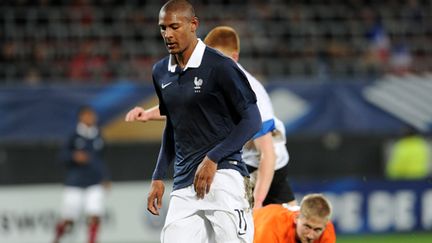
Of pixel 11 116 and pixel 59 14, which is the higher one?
pixel 59 14

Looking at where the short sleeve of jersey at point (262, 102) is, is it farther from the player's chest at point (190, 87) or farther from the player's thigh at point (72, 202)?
the player's thigh at point (72, 202)

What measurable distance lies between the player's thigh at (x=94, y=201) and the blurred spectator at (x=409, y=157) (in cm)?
506

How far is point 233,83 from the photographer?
5125 mm

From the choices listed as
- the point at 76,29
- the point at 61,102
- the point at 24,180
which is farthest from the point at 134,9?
the point at 24,180

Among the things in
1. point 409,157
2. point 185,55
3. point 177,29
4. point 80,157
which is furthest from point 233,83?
point 409,157

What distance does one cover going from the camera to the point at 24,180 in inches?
615

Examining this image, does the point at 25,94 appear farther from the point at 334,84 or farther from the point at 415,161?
the point at 415,161

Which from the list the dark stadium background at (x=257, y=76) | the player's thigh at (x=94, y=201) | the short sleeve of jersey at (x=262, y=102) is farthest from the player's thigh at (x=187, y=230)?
the dark stadium background at (x=257, y=76)

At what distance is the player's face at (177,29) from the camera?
198 inches

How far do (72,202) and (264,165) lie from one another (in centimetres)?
749

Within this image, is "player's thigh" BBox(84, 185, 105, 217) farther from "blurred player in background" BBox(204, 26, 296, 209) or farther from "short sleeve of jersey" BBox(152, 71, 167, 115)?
"short sleeve of jersey" BBox(152, 71, 167, 115)

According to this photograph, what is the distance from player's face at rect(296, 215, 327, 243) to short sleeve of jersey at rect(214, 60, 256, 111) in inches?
49.4

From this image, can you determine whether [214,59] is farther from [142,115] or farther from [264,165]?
[264,165]

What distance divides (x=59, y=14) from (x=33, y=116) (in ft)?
8.38
